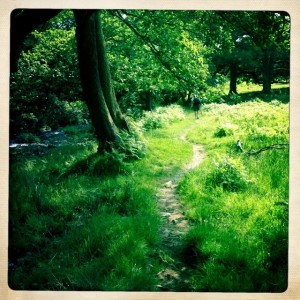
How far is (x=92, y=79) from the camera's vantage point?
564cm

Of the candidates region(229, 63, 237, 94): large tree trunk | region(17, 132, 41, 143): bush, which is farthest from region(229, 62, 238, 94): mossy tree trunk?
region(17, 132, 41, 143): bush

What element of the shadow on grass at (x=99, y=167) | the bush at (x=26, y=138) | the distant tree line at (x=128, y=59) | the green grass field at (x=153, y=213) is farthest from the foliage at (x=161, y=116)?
the bush at (x=26, y=138)

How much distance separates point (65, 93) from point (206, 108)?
4051mm

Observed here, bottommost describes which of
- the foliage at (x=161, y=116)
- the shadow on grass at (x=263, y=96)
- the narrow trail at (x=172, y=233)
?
the narrow trail at (x=172, y=233)

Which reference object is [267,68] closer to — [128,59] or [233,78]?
[233,78]

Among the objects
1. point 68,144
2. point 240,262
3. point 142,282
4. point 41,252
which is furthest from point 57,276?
point 68,144

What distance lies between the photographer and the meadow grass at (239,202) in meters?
2.97

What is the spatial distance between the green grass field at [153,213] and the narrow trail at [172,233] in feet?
0.29

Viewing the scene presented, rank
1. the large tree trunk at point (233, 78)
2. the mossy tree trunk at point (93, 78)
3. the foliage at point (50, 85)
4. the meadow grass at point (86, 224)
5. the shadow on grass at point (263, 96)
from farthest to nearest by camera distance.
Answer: the foliage at point (50, 85) → the mossy tree trunk at point (93, 78) → the large tree trunk at point (233, 78) → the shadow on grass at point (263, 96) → the meadow grass at point (86, 224)

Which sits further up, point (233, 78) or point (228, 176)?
point (233, 78)

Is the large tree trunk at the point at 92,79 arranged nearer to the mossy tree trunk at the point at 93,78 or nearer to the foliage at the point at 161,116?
the mossy tree trunk at the point at 93,78

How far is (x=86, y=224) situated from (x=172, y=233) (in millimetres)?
942

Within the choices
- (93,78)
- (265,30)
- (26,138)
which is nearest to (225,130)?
(265,30)

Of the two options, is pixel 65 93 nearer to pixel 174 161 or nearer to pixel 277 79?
pixel 174 161
